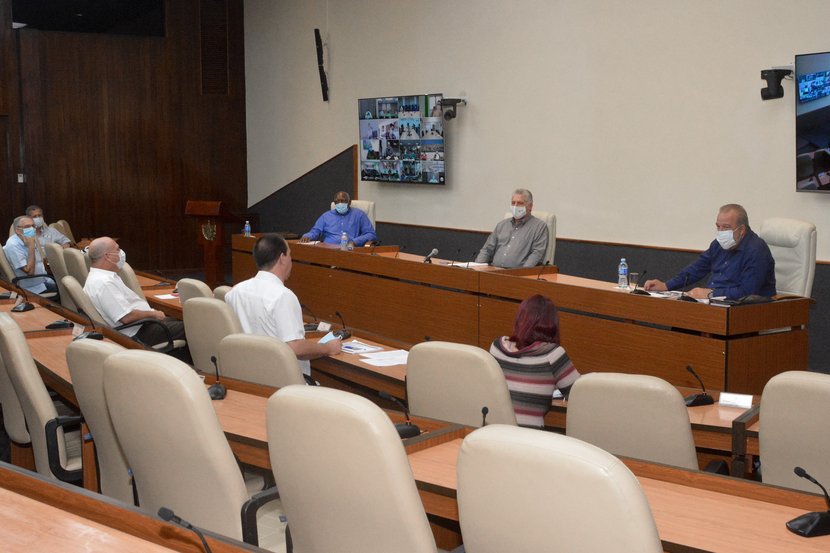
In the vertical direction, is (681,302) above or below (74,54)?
below

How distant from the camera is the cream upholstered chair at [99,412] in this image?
3.08 metres

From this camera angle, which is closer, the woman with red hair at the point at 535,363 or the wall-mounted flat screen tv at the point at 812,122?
the woman with red hair at the point at 535,363

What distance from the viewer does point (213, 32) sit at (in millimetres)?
13195

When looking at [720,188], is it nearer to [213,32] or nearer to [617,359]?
[617,359]

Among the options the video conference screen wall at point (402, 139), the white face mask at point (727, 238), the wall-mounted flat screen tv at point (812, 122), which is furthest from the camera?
the video conference screen wall at point (402, 139)

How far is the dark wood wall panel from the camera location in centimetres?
1214

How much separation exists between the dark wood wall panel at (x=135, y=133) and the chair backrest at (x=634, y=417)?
10.8 meters

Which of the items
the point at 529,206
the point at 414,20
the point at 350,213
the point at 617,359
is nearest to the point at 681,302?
the point at 617,359

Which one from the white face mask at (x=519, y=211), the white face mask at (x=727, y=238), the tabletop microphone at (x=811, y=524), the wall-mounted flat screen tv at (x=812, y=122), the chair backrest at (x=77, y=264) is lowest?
the tabletop microphone at (x=811, y=524)

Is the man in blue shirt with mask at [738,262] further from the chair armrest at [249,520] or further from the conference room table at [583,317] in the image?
the chair armrest at [249,520]

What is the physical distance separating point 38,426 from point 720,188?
5.63 meters

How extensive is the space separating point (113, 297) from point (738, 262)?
154 inches

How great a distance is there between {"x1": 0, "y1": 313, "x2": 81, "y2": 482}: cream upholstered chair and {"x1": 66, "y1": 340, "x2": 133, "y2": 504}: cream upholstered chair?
0.20 meters

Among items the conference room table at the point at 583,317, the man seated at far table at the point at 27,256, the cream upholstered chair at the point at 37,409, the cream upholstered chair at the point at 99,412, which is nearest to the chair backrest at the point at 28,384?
the cream upholstered chair at the point at 37,409
